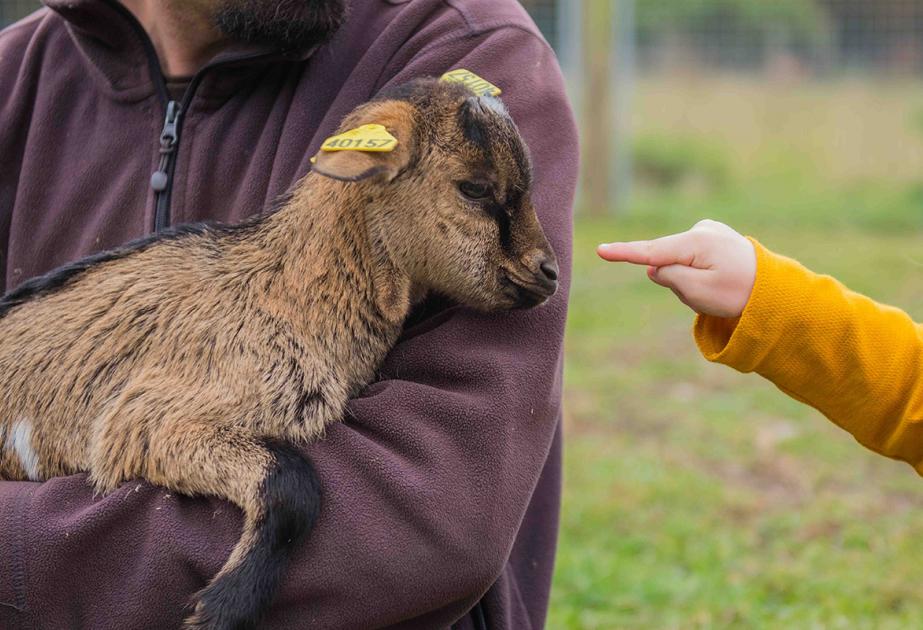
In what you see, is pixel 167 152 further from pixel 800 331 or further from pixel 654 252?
pixel 800 331

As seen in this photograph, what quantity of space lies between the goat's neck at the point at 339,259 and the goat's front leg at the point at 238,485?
0.40 meters

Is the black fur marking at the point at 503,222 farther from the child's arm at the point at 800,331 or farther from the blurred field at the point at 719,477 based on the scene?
the blurred field at the point at 719,477

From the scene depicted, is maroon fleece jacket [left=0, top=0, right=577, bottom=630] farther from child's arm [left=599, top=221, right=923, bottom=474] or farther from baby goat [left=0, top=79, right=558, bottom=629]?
child's arm [left=599, top=221, right=923, bottom=474]

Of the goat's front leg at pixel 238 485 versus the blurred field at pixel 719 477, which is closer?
the goat's front leg at pixel 238 485

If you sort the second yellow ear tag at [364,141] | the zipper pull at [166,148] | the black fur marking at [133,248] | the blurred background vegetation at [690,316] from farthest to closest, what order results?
the blurred background vegetation at [690,316]
the zipper pull at [166,148]
the black fur marking at [133,248]
the second yellow ear tag at [364,141]

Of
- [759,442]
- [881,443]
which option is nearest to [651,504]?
[759,442]

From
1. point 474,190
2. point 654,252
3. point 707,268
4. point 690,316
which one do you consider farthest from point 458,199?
point 690,316

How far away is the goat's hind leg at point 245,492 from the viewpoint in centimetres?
248

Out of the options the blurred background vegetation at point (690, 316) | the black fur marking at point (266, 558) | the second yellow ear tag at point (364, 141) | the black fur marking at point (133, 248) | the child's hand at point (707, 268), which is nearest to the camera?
the black fur marking at point (266, 558)

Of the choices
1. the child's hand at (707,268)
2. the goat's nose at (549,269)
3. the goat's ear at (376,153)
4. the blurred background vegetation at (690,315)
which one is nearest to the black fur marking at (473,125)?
the goat's ear at (376,153)

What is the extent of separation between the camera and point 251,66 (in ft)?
10.4

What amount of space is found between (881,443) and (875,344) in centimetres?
31

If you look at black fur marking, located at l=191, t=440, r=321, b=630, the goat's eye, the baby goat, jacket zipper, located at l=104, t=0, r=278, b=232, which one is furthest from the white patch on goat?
the goat's eye

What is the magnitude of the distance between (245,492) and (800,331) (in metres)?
1.43
